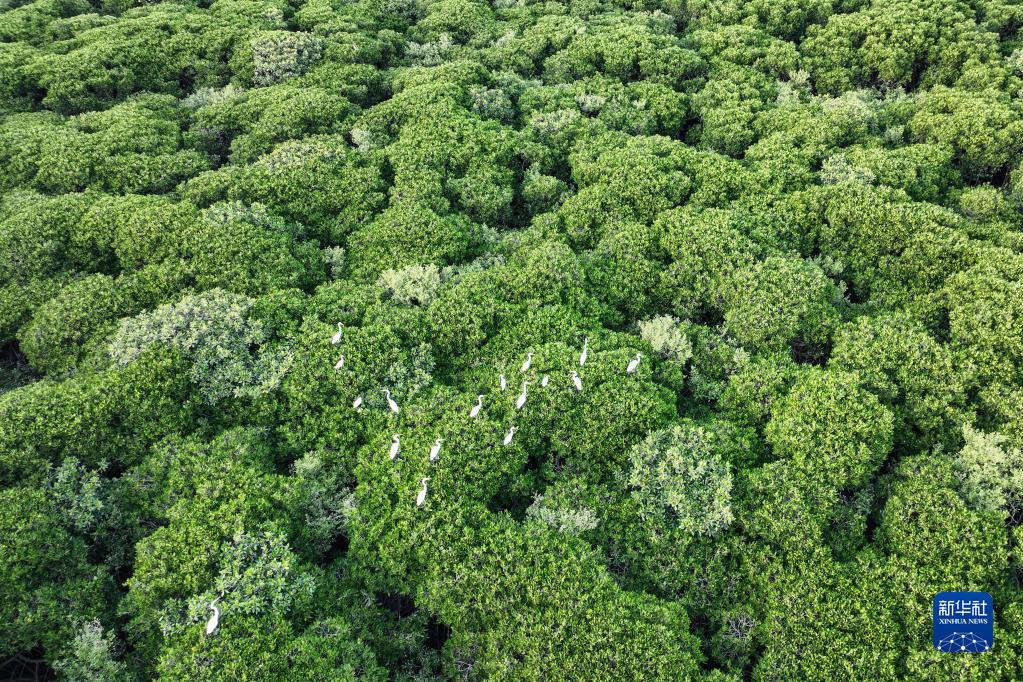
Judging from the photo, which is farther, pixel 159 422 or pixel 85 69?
pixel 85 69

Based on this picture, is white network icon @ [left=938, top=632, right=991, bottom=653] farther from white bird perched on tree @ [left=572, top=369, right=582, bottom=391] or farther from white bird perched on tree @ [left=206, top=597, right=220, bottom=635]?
white bird perched on tree @ [left=206, top=597, right=220, bottom=635]

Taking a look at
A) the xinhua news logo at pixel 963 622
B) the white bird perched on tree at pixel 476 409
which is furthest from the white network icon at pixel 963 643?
the white bird perched on tree at pixel 476 409

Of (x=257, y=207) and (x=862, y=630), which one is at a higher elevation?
(x=257, y=207)

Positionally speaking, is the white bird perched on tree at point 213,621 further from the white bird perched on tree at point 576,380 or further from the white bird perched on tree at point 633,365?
the white bird perched on tree at point 633,365

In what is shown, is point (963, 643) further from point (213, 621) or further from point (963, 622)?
point (213, 621)

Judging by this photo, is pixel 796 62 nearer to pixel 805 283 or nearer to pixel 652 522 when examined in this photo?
pixel 805 283

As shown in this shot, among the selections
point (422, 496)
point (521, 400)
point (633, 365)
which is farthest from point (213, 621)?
point (633, 365)

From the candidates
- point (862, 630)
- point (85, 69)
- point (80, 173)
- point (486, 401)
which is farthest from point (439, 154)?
point (862, 630)
